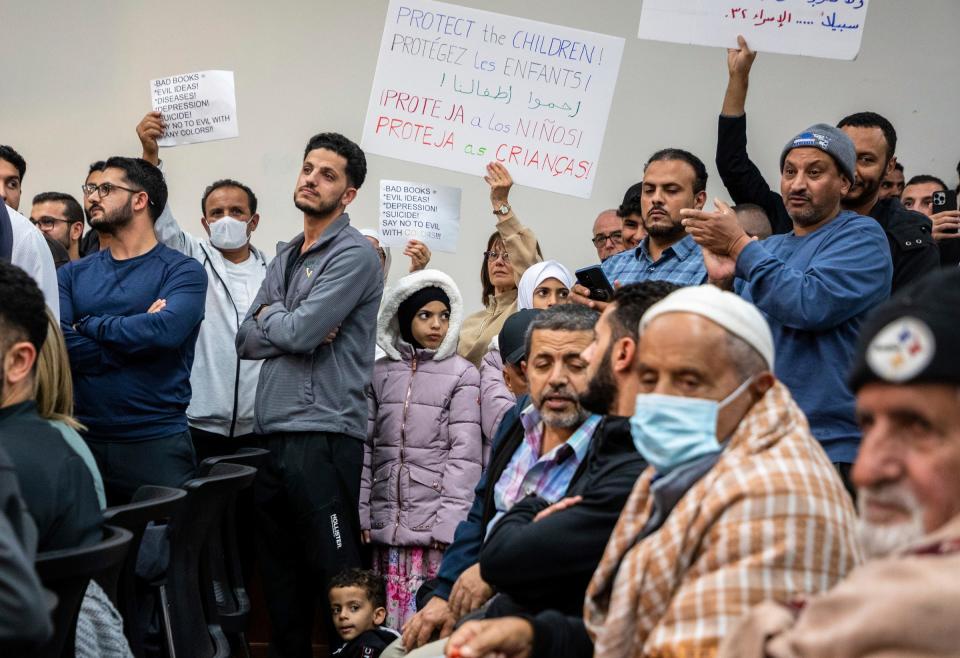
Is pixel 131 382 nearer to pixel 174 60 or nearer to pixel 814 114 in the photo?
pixel 174 60

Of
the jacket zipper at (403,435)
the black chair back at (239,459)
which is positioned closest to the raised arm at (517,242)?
the jacket zipper at (403,435)

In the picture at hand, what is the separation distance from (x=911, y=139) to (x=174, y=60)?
4.02m

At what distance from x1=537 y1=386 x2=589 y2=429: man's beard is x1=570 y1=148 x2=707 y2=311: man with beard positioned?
3.12 feet

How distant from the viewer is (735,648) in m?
1.63

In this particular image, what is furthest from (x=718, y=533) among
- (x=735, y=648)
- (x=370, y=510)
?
(x=370, y=510)

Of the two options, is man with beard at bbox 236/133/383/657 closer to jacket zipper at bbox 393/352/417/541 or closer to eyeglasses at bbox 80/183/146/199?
jacket zipper at bbox 393/352/417/541

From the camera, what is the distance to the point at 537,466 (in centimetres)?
305

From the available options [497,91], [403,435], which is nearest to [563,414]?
[497,91]

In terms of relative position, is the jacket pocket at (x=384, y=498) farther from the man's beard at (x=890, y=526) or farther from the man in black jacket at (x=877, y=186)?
the man's beard at (x=890, y=526)

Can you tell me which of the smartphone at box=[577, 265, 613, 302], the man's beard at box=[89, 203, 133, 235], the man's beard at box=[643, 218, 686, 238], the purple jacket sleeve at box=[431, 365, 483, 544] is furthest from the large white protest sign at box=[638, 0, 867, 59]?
the man's beard at box=[89, 203, 133, 235]

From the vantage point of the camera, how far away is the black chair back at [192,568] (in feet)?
10.8

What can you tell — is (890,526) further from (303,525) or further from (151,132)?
(151,132)

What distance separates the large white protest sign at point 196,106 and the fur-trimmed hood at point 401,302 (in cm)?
93

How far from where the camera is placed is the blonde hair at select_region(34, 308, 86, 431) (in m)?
2.65
